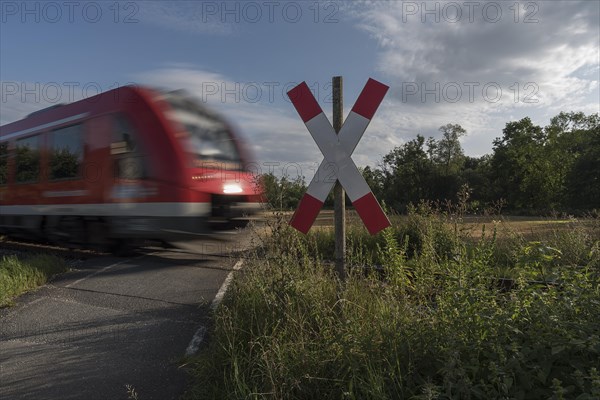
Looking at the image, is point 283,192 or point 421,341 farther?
point 283,192

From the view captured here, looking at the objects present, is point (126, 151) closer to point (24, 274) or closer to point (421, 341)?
point (24, 274)

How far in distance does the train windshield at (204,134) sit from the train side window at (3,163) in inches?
259

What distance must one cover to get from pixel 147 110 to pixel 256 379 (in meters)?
5.95

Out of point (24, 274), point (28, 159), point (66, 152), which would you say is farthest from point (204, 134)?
point (28, 159)

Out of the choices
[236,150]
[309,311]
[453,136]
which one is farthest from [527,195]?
[309,311]

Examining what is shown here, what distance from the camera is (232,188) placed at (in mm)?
8117

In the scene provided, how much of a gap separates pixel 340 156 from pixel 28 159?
9.88m

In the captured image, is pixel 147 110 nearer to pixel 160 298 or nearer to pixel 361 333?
pixel 160 298

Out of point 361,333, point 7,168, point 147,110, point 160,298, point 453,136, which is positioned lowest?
point 160,298

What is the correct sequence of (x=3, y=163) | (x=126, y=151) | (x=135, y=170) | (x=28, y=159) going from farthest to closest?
1. (x=3, y=163)
2. (x=28, y=159)
3. (x=126, y=151)
4. (x=135, y=170)

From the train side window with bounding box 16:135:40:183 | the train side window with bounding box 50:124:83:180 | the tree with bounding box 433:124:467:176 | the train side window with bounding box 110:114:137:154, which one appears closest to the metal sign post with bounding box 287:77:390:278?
the train side window with bounding box 110:114:137:154

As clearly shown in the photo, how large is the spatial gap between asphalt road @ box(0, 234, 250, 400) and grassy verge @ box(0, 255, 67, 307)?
19 cm

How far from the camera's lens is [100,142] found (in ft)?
26.6

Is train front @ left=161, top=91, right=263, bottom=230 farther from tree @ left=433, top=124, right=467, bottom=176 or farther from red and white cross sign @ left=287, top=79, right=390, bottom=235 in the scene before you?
tree @ left=433, top=124, right=467, bottom=176
